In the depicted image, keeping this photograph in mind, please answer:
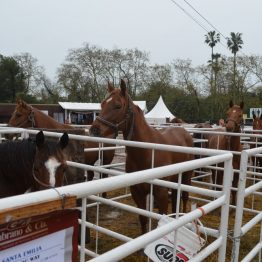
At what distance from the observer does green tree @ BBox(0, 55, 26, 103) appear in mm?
38625

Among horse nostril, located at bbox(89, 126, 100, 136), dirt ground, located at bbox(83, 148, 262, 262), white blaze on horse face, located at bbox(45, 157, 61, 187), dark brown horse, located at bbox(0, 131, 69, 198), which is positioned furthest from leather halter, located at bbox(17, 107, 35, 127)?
white blaze on horse face, located at bbox(45, 157, 61, 187)

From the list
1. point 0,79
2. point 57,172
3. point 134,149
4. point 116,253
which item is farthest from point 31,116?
point 0,79

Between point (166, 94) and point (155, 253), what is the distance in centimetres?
3837

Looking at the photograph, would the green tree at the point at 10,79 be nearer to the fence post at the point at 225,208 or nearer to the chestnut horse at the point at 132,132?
the chestnut horse at the point at 132,132

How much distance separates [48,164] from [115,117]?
152cm

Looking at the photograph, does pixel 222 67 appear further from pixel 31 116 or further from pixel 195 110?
pixel 31 116

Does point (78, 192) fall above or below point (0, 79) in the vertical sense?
below

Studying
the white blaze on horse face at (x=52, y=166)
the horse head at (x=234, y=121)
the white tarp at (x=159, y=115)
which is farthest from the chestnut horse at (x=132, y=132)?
the white tarp at (x=159, y=115)

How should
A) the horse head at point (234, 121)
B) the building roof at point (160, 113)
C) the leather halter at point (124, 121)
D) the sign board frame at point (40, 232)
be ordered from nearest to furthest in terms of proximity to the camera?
the sign board frame at point (40, 232)
the leather halter at point (124, 121)
the horse head at point (234, 121)
the building roof at point (160, 113)

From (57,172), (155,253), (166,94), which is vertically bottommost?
(155,253)

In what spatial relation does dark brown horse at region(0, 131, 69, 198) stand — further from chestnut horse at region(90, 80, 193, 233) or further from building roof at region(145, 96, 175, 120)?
building roof at region(145, 96, 175, 120)

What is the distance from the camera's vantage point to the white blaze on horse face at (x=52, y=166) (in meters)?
2.11

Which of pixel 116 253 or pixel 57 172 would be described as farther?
pixel 57 172

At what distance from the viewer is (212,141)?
22.2ft
